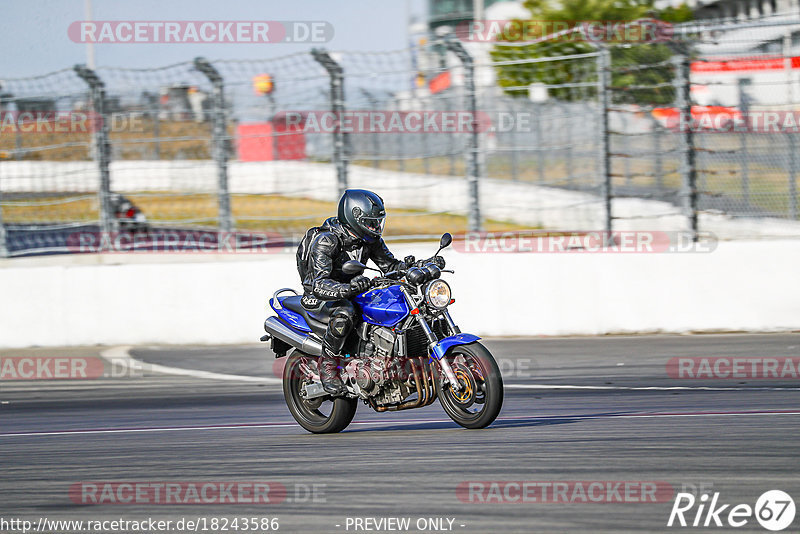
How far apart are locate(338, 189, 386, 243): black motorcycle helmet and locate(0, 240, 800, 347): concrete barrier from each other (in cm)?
537

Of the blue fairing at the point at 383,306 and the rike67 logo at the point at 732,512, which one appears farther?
the blue fairing at the point at 383,306

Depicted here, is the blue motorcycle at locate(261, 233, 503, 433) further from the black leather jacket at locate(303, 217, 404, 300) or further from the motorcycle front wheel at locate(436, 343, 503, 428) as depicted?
the black leather jacket at locate(303, 217, 404, 300)

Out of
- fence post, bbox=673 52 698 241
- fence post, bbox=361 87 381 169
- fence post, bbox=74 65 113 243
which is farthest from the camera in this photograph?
fence post, bbox=74 65 113 243

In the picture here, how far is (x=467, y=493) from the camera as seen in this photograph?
5.34 meters

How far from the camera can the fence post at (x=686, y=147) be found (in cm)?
1267

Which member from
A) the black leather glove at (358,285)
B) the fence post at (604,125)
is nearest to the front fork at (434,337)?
the black leather glove at (358,285)

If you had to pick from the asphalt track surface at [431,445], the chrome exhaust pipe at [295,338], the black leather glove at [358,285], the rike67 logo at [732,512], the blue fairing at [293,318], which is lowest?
the asphalt track surface at [431,445]

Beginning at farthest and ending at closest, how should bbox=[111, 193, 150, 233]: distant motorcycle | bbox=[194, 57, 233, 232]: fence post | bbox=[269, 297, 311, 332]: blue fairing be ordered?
bbox=[111, 193, 150, 233]: distant motorcycle, bbox=[194, 57, 233, 232]: fence post, bbox=[269, 297, 311, 332]: blue fairing

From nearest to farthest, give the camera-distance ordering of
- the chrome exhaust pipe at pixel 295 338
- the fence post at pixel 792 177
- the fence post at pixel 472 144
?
the chrome exhaust pipe at pixel 295 338 < the fence post at pixel 792 177 < the fence post at pixel 472 144

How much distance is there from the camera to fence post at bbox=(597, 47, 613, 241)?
12867mm

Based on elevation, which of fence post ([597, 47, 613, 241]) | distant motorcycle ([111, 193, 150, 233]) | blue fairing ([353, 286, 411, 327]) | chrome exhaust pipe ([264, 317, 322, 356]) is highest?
fence post ([597, 47, 613, 241])

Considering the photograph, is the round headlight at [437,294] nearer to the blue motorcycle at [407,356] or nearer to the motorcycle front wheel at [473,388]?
the blue motorcycle at [407,356]

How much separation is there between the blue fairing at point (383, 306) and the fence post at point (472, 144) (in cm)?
595

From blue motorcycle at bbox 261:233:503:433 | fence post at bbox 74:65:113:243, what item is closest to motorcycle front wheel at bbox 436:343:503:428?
blue motorcycle at bbox 261:233:503:433
